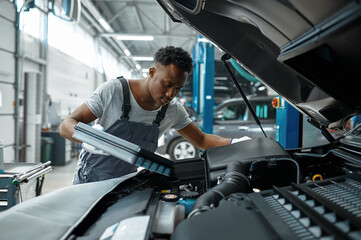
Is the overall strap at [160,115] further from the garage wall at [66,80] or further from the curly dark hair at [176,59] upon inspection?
the garage wall at [66,80]

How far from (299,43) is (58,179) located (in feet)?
17.0

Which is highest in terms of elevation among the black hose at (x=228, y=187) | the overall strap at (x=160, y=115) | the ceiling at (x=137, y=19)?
the ceiling at (x=137, y=19)

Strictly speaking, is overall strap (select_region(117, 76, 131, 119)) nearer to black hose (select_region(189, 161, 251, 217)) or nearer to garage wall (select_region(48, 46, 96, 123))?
black hose (select_region(189, 161, 251, 217))

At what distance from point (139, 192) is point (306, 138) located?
1.75m

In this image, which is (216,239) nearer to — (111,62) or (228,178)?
(228,178)

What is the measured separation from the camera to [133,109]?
1.68 m

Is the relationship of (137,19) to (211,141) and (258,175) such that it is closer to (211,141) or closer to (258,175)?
(211,141)

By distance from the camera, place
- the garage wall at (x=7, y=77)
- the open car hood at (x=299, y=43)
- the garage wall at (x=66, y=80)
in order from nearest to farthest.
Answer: the open car hood at (x=299, y=43) < the garage wall at (x=7, y=77) < the garage wall at (x=66, y=80)

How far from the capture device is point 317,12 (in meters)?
0.59

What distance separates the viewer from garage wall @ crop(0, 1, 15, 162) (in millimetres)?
4906

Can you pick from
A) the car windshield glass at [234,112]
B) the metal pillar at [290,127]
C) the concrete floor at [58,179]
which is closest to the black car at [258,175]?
the metal pillar at [290,127]

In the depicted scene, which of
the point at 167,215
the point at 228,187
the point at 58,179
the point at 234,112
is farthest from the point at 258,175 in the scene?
the point at 234,112

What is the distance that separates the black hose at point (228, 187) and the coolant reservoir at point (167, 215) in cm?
7

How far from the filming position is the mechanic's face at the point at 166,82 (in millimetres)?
1508
